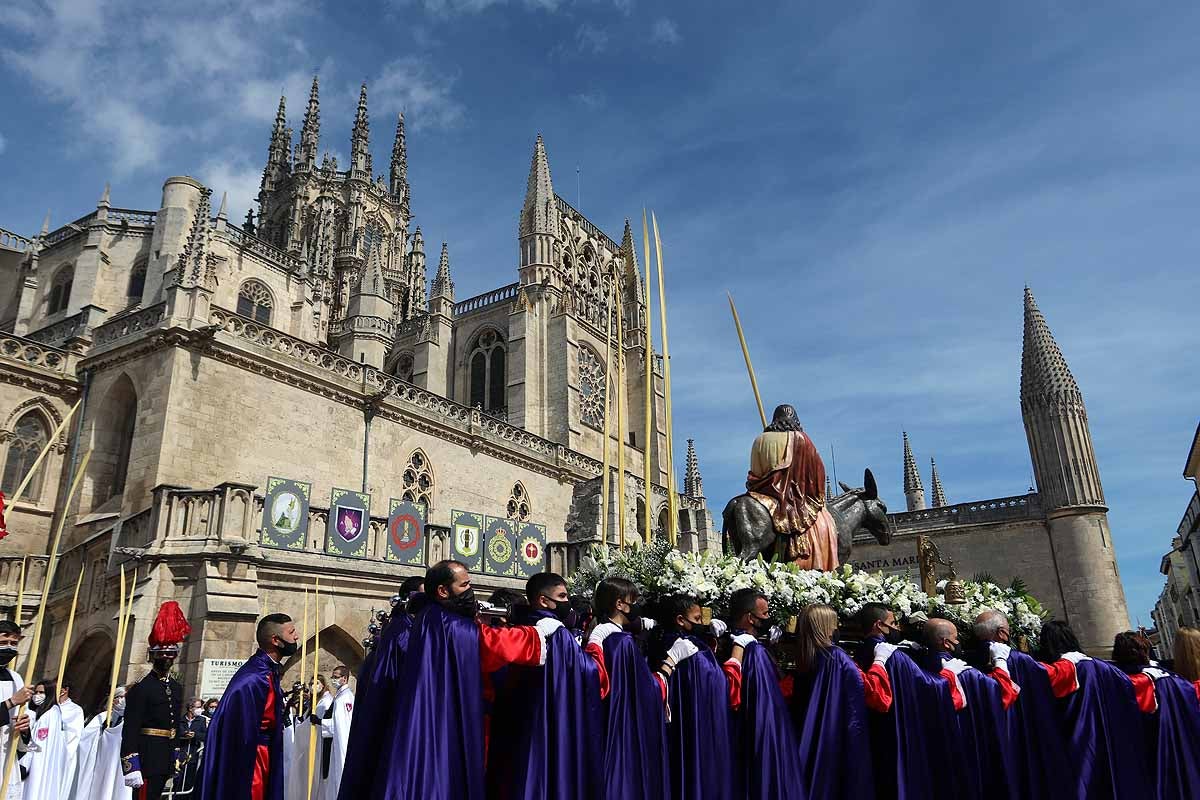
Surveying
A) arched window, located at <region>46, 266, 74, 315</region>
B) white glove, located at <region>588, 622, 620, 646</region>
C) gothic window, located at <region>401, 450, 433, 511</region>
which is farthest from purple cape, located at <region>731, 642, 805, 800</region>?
arched window, located at <region>46, 266, 74, 315</region>

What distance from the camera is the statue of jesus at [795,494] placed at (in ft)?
28.2

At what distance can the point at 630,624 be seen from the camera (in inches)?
201

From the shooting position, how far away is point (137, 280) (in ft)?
102

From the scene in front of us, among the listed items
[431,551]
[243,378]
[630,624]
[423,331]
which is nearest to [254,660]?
[630,624]

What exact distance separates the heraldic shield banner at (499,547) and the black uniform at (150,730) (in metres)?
10.1

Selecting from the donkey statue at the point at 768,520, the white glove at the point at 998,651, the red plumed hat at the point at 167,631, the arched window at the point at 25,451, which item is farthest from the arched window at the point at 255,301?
the white glove at the point at 998,651

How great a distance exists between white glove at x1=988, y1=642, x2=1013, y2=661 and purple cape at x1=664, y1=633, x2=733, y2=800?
72.5 inches

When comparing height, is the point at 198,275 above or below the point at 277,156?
below

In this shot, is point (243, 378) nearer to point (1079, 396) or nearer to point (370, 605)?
point (370, 605)

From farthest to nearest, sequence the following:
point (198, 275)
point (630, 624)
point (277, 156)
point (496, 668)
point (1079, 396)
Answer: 1. point (277, 156)
2. point (1079, 396)
3. point (198, 275)
4. point (630, 624)
5. point (496, 668)

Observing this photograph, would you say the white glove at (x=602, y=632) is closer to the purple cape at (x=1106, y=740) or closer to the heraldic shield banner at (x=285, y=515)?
the purple cape at (x=1106, y=740)

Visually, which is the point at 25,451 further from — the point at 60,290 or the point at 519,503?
the point at 60,290

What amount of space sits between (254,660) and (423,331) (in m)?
30.4

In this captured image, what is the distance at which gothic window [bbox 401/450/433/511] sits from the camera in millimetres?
20781
